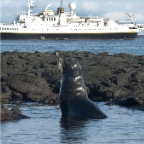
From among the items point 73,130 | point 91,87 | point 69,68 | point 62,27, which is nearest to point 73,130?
point 73,130

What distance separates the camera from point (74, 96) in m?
13.5

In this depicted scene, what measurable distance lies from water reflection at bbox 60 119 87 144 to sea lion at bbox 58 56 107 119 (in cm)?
24

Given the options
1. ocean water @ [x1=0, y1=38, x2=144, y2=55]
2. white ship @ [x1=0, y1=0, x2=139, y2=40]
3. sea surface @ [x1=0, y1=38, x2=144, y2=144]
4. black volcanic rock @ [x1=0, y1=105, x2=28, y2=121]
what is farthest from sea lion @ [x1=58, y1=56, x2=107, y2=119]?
white ship @ [x1=0, y1=0, x2=139, y2=40]

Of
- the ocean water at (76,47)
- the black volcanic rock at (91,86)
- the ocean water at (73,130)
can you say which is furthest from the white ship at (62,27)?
the ocean water at (73,130)

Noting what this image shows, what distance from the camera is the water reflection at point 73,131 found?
1146 cm

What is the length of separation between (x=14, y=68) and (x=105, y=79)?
421cm

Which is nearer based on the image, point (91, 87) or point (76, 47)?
point (91, 87)

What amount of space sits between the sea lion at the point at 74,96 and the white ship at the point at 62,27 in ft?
248

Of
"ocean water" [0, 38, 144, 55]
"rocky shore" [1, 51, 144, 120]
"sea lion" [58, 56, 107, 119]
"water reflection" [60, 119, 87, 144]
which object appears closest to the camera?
"water reflection" [60, 119, 87, 144]

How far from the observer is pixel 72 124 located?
12.9m

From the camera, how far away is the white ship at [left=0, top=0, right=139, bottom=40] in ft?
300

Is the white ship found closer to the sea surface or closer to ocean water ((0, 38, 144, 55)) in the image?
ocean water ((0, 38, 144, 55))

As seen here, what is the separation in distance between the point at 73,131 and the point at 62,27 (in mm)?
80354

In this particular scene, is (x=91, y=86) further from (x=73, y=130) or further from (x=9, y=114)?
(x=73, y=130)
